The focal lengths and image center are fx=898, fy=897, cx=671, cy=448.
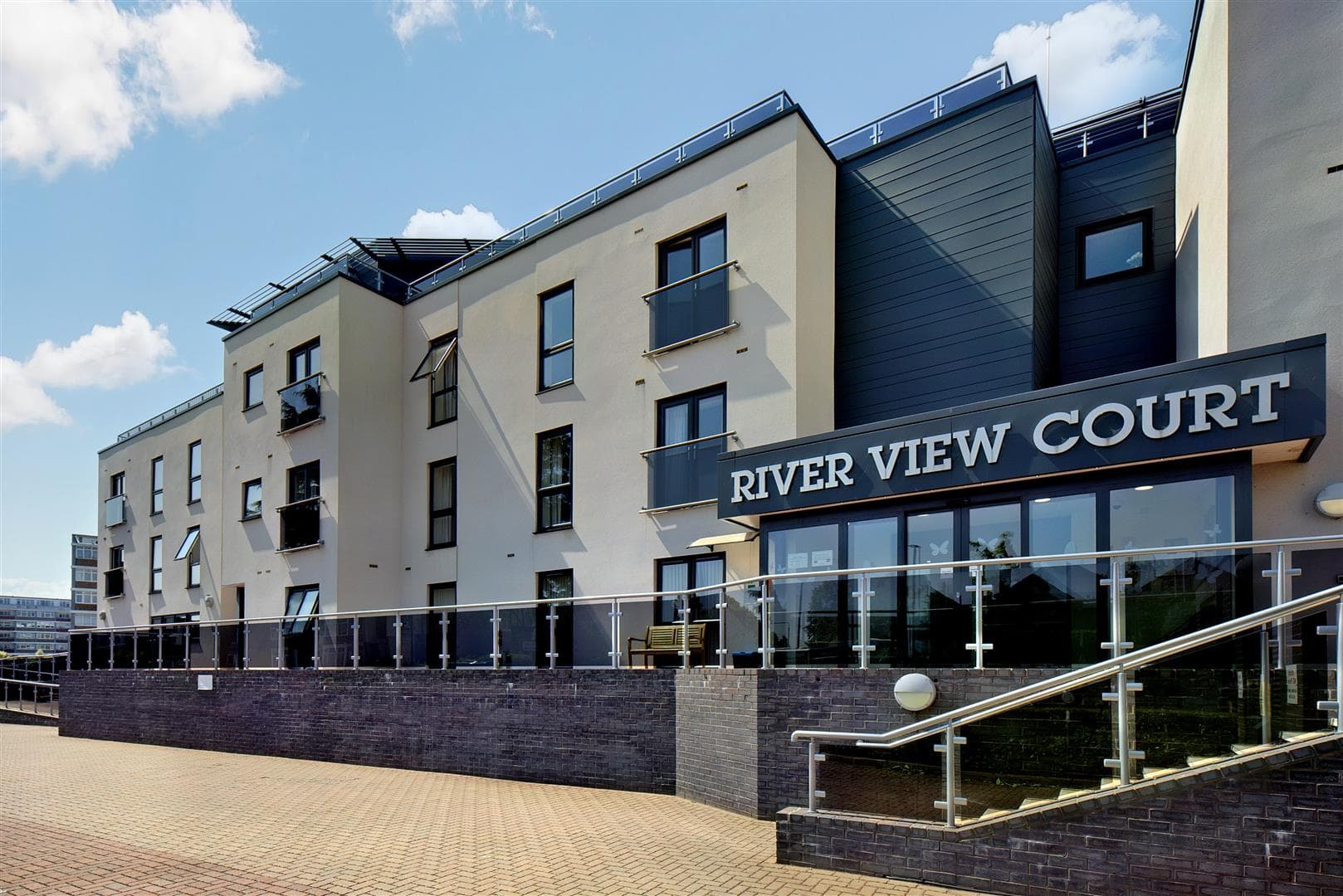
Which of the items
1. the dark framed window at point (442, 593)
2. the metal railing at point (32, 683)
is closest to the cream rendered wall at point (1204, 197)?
the dark framed window at point (442, 593)

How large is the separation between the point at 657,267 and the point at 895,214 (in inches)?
152

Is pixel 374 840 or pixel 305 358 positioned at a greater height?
pixel 305 358

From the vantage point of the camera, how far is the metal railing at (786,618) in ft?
22.7

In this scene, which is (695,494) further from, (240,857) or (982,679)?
(240,857)

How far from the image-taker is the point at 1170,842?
5.82m

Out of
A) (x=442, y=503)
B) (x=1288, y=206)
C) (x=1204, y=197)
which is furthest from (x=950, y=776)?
(x=442, y=503)

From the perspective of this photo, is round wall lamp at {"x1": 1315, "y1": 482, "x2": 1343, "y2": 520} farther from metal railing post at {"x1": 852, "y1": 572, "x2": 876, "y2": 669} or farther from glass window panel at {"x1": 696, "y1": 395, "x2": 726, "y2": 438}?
glass window panel at {"x1": 696, "y1": 395, "x2": 726, "y2": 438}

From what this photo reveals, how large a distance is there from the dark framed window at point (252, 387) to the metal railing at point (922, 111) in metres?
15.0

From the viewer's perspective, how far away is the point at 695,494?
13.4 metres

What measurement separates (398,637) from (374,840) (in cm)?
561

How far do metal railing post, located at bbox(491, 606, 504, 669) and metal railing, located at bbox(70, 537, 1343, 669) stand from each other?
0.6 inches

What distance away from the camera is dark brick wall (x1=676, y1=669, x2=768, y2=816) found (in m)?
8.99

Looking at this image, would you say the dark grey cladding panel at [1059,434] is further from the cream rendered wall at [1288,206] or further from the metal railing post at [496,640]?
the metal railing post at [496,640]

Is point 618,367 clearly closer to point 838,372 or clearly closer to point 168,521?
point 838,372
